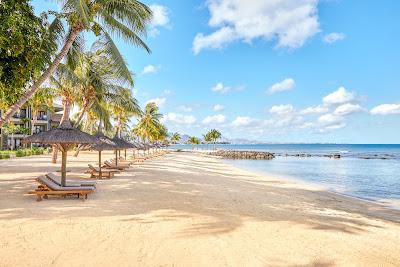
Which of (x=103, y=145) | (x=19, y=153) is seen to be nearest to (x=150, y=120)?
(x=19, y=153)

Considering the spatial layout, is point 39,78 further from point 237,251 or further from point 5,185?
point 237,251

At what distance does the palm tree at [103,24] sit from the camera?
10562mm

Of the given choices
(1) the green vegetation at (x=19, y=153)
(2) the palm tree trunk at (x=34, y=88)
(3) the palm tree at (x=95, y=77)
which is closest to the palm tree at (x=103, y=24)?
(2) the palm tree trunk at (x=34, y=88)

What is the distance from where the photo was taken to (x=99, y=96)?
79.0ft

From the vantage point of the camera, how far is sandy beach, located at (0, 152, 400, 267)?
5418 millimetres

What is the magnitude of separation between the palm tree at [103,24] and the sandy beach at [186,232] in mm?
4126

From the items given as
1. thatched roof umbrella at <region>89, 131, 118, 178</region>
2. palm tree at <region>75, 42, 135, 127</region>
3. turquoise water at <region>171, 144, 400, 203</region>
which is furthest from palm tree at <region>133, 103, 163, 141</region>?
thatched roof umbrella at <region>89, 131, 118, 178</region>

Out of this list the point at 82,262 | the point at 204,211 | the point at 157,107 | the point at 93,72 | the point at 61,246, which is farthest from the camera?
the point at 157,107

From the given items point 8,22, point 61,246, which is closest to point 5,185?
point 8,22

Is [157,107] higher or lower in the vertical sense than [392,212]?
higher

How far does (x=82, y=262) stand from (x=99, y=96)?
807 inches

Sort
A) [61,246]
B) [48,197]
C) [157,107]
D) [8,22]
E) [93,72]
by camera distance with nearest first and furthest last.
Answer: [61,246] → [8,22] → [48,197] → [93,72] → [157,107]

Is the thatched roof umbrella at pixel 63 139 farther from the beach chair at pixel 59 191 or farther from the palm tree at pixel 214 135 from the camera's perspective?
the palm tree at pixel 214 135

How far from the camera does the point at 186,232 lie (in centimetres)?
675
